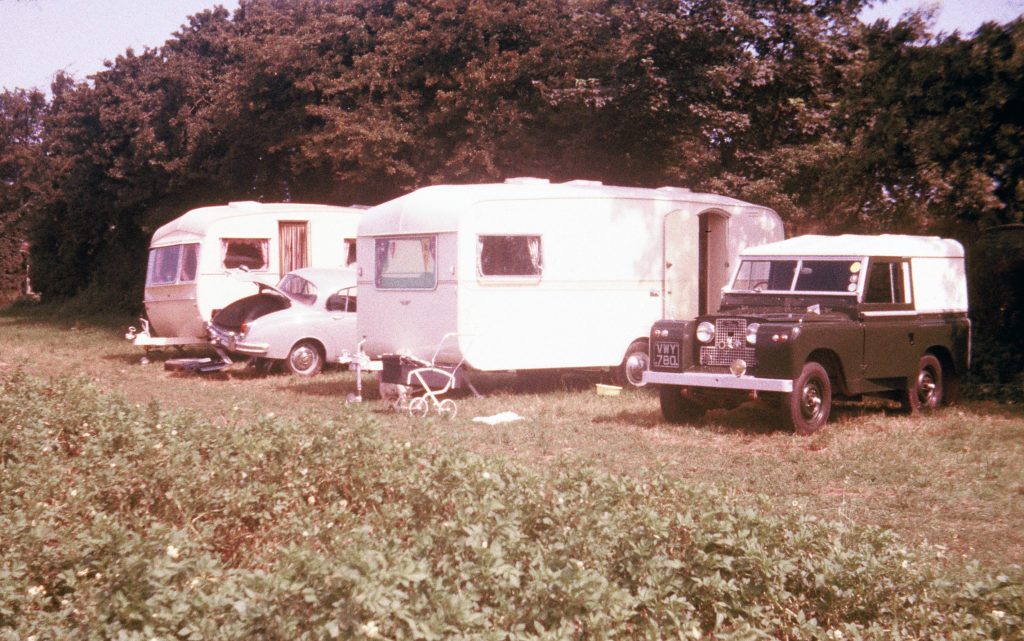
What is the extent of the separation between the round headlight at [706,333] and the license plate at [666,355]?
0.26 m

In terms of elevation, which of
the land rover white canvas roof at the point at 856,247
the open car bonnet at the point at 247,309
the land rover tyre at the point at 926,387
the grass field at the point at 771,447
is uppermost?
the land rover white canvas roof at the point at 856,247

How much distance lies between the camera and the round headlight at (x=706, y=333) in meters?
10.7

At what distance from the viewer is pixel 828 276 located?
11.3 m

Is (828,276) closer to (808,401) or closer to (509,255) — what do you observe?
(808,401)

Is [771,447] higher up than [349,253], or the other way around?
[349,253]

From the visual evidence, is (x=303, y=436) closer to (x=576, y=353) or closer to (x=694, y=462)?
(x=694, y=462)

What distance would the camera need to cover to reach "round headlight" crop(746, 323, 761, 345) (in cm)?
1036

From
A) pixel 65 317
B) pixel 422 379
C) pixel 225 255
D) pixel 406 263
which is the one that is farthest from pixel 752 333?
pixel 65 317

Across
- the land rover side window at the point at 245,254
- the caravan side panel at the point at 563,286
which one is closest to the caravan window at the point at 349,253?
the land rover side window at the point at 245,254

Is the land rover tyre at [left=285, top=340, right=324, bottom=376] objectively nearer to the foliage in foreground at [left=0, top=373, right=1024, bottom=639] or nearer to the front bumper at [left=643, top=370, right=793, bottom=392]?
the front bumper at [left=643, top=370, right=793, bottom=392]

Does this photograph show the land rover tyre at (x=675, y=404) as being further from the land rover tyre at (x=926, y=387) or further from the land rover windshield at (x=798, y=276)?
the land rover tyre at (x=926, y=387)

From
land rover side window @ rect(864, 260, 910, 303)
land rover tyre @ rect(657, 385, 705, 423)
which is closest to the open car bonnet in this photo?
land rover tyre @ rect(657, 385, 705, 423)

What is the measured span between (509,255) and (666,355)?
324 cm

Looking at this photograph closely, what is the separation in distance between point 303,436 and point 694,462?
371cm
